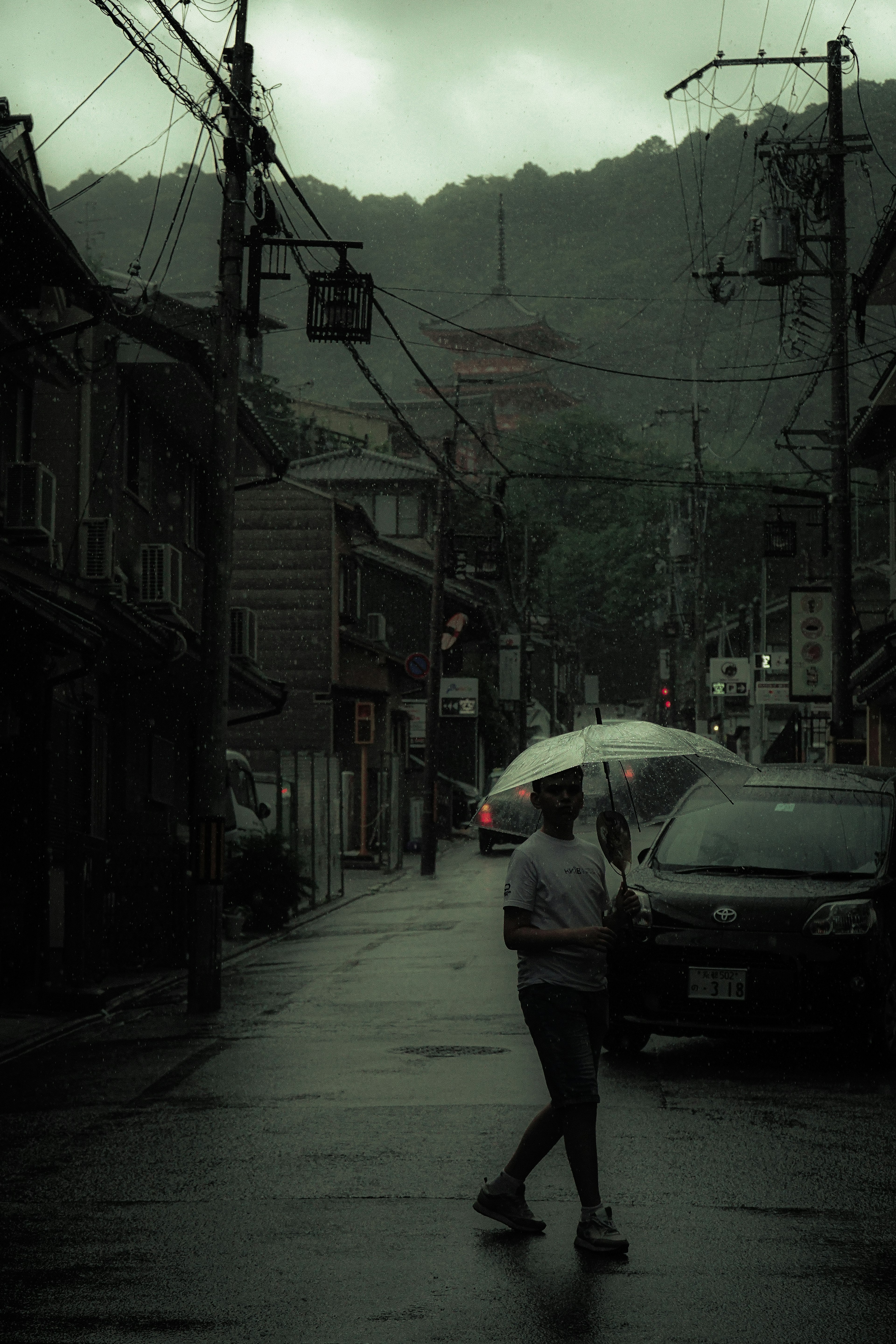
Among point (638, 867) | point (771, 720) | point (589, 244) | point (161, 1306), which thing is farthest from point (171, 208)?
point (161, 1306)

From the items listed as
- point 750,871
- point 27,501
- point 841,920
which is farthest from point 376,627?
point 841,920

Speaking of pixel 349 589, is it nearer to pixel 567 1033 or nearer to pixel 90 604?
pixel 90 604

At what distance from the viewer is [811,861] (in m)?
10.9

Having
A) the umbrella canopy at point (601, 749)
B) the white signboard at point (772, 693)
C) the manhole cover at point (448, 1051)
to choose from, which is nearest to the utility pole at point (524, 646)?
the white signboard at point (772, 693)

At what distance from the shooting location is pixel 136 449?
847 inches

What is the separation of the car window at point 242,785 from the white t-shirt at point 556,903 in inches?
832

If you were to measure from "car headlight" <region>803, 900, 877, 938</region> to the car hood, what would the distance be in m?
0.05

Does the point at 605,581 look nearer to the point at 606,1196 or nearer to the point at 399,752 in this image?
the point at 399,752

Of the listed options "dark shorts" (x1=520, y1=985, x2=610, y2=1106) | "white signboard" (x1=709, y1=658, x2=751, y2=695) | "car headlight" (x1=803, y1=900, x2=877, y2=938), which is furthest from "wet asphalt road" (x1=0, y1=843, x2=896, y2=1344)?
"white signboard" (x1=709, y1=658, x2=751, y2=695)

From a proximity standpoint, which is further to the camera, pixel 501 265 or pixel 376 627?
pixel 501 265

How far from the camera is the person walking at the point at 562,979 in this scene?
610cm

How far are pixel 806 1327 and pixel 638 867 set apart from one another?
6.41 meters

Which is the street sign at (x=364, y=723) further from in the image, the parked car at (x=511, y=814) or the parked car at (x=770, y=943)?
the parked car at (x=511, y=814)

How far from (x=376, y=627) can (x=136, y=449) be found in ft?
81.5
